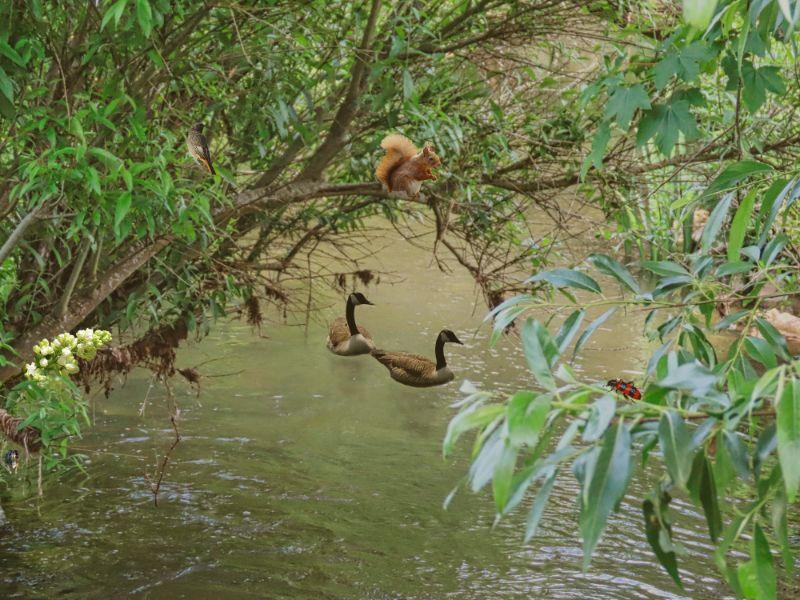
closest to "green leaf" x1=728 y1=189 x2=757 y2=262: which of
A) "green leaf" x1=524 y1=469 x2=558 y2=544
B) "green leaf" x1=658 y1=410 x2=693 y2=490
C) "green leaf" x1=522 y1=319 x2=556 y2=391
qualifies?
"green leaf" x1=522 y1=319 x2=556 y2=391

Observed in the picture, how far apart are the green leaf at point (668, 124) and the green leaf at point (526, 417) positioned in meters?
1.25

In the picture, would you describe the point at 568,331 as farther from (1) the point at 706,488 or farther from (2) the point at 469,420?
(2) the point at 469,420

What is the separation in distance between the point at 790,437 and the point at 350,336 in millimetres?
4163

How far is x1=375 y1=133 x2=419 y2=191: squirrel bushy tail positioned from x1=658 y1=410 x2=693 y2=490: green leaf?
2535 mm

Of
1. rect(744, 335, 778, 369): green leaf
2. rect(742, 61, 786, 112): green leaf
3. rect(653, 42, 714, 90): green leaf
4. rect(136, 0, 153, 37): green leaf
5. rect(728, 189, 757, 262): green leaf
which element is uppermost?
rect(136, 0, 153, 37): green leaf

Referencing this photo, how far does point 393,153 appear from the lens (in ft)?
12.6

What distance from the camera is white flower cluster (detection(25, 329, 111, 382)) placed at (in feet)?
10.9

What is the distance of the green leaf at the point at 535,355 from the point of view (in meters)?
1.49

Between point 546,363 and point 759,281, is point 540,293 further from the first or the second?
point 546,363

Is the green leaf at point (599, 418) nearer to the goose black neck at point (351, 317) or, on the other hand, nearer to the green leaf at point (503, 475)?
the green leaf at point (503, 475)

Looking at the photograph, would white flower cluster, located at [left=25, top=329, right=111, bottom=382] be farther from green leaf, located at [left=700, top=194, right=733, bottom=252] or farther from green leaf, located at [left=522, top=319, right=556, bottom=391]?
green leaf, located at [left=522, top=319, right=556, bottom=391]


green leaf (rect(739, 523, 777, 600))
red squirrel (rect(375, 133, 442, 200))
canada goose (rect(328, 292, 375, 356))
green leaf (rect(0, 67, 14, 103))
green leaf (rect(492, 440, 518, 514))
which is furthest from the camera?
canada goose (rect(328, 292, 375, 356))

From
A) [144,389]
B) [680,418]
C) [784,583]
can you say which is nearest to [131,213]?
[680,418]

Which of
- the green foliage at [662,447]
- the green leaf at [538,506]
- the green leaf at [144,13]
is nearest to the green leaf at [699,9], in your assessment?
the green foliage at [662,447]
